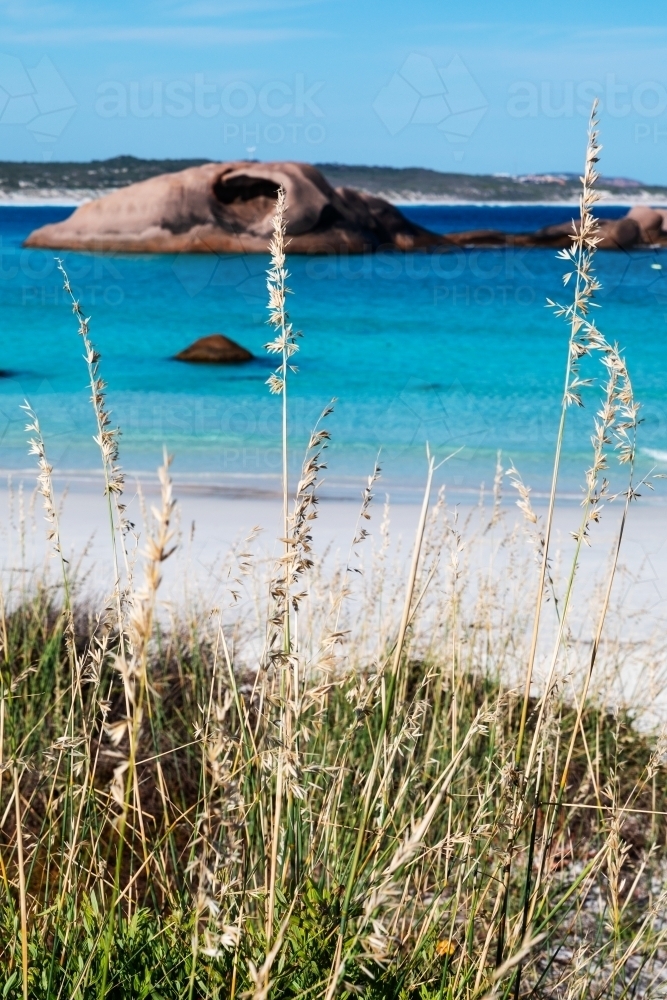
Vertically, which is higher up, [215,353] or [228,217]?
[228,217]

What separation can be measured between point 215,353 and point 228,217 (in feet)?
35.3

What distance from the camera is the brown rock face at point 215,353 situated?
2161 centimetres

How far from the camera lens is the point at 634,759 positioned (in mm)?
3379

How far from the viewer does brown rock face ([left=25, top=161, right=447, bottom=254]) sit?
3042cm

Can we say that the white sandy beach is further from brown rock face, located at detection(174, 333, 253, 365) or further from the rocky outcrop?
the rocky outcrop

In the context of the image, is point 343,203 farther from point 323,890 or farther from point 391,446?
point 323,890

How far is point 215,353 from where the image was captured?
21.8 meters

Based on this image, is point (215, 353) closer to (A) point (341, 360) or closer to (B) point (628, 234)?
(A) point (341, 360)

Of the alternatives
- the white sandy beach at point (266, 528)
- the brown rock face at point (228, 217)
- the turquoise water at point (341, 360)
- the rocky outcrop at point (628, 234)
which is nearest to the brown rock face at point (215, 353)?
the turquoise water at point (341, 360)

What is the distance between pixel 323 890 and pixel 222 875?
32 centimetres

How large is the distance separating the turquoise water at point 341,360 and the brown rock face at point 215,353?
32cm

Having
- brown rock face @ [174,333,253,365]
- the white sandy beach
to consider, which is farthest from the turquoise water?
the white sandy beach

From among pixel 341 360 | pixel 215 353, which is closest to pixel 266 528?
pixel 215 353

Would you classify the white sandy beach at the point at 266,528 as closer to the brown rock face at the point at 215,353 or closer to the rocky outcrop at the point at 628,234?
the brown rock face at the point at 215,353
